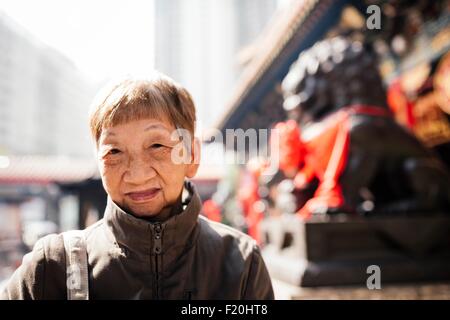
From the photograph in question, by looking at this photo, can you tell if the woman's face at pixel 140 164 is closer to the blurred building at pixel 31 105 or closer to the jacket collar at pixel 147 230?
the jacket collar at pixel 147 230

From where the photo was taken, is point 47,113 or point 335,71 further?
point 47,113

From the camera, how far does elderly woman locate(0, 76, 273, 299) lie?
747 mm

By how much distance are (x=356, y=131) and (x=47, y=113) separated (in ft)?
72.5

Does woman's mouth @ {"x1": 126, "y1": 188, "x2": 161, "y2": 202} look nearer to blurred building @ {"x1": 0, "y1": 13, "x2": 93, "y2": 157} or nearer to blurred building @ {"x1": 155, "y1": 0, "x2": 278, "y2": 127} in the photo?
blurred building @ {"x1": 155, "y1": 0, "x2": 278, "y2": 127}

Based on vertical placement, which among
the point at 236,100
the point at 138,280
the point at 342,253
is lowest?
the point at 342,253

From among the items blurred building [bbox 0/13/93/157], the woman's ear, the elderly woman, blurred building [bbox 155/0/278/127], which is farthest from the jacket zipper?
blurred building [bbox 0/13/93/157]

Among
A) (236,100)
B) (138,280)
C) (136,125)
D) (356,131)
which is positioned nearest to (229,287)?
(138,280)

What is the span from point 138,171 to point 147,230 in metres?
0.12

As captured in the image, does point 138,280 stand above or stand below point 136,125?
below

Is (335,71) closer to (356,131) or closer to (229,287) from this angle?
(356,131)

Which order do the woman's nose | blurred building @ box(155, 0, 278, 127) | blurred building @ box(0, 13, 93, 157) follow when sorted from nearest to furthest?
the woman's nose, blurred building @ box(155, 0, 278, 127), blurred building @ box(0, 13, 93, 157)

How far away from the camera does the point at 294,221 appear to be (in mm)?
1804

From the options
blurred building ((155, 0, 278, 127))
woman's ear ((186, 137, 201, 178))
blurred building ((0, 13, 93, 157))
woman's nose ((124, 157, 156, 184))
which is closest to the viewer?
woman's nose ((124, 157, 156, 184))

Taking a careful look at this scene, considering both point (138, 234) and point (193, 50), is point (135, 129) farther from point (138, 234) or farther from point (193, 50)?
point (193, 50)
